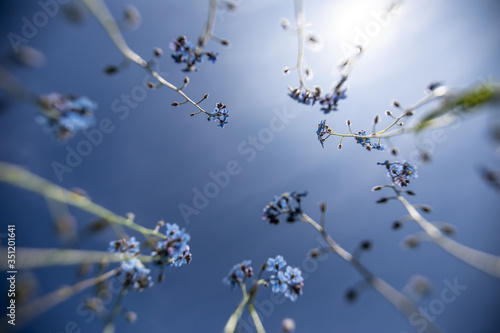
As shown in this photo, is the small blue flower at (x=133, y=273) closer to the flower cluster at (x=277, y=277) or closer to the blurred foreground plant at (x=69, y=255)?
the blurred foreground plant at (x=69, y=255)

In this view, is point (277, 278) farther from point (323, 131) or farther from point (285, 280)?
point (323, 131)

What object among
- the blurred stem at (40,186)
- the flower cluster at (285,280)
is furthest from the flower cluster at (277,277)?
the blurred stem at (40,186)

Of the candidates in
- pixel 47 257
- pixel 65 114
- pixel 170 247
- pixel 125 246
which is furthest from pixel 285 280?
pixel 65 114

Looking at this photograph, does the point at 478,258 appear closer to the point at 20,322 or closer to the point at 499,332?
the point at 20,322

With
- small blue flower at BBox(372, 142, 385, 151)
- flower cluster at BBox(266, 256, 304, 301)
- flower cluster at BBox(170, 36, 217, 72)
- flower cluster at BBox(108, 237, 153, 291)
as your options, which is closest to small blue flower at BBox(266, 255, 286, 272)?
flower cluster at BBox(266, 256, 304, 301)

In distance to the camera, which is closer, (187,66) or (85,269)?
(85,269)

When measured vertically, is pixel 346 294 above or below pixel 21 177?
below

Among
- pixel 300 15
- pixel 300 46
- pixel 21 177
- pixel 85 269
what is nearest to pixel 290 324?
pixel 85 269
